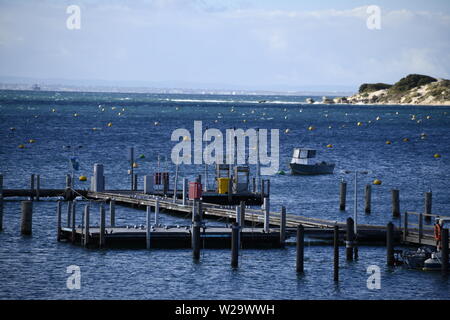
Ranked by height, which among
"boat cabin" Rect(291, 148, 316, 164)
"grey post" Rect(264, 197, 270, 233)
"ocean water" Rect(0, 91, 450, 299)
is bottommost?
"ocean water" Rect(0, 91, 450, 299)

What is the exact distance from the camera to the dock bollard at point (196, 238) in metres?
46.9

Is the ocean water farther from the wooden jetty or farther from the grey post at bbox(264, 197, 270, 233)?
the grey post at bbox(264, 197, 270, 233)

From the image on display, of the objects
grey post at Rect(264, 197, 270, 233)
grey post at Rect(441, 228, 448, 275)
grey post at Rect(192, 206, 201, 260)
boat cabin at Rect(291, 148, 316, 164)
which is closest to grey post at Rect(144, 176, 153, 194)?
grey post at Rect(264, 197, 270, 233)

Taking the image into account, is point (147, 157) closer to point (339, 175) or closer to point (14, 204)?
point (339, 175)

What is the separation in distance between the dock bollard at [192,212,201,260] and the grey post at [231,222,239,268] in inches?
70.9

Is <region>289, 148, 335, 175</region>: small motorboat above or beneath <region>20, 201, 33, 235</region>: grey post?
above

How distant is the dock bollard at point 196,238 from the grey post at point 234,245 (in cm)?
180

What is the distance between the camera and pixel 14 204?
66375mm

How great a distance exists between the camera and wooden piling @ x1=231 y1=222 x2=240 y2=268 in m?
45.6

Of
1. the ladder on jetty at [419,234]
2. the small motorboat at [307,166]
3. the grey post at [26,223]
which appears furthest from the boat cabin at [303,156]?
the grey post at [26,223]

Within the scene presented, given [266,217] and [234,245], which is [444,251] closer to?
[234,245]

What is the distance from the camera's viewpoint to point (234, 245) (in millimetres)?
46062

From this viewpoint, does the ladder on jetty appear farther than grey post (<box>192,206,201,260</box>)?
Yes

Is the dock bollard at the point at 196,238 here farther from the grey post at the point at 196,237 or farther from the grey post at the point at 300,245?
the grey post at the point at 300,245
